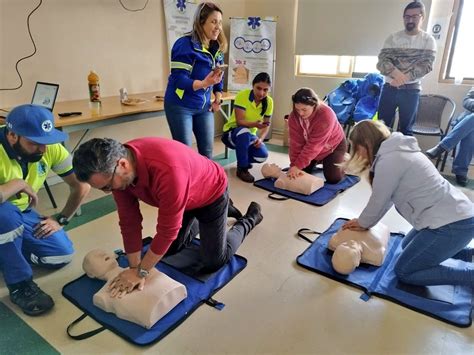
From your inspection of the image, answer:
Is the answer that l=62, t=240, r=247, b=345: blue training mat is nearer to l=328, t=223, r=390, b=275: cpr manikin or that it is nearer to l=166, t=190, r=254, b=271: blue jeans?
l=166, t=190, r=254, b=271: blue jeans

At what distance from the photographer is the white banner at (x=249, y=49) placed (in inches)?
178

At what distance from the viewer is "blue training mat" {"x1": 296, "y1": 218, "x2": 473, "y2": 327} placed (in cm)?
162

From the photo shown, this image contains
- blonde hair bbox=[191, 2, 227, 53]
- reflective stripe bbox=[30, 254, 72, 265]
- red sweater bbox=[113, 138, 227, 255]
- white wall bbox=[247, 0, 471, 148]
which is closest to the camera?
red sweater bbox=[113, 138, 227, 255]

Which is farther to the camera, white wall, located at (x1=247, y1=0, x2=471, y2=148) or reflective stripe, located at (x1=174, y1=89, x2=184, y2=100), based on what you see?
white wall, located at (x1=247, y1=0, x2=471, y2=148)

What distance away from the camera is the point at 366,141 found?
1.75 m

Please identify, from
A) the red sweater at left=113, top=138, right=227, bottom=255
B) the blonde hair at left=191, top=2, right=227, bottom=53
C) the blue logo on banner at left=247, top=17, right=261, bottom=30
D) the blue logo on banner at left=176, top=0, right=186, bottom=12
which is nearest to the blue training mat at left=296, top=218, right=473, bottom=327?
the red sweater at left=113, top=138, right=227, bottom=255

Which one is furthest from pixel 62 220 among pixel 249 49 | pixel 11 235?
pixel 249 49

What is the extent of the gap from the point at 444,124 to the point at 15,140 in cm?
404

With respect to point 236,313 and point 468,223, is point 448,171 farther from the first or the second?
point 236,313

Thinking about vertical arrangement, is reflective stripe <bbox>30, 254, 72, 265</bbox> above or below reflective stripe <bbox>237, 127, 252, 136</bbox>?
below

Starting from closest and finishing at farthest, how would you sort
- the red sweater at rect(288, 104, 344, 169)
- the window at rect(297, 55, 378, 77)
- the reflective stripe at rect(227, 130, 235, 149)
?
the red sweater at rect(288, 104, 344, 169)
the reflective stripe at rect(227, 130, 235, 149)
the window at rect(297, 55, 378, 77)

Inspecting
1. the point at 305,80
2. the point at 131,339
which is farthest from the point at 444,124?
the point at 131,339

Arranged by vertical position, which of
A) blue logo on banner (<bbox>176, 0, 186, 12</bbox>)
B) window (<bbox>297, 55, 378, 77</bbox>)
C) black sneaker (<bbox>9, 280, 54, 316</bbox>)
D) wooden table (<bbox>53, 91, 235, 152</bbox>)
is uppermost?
blue logo on banner (<bbox>176, 0, 186, 12</bbox>)

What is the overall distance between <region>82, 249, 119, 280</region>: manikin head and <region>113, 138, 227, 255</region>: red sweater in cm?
30
